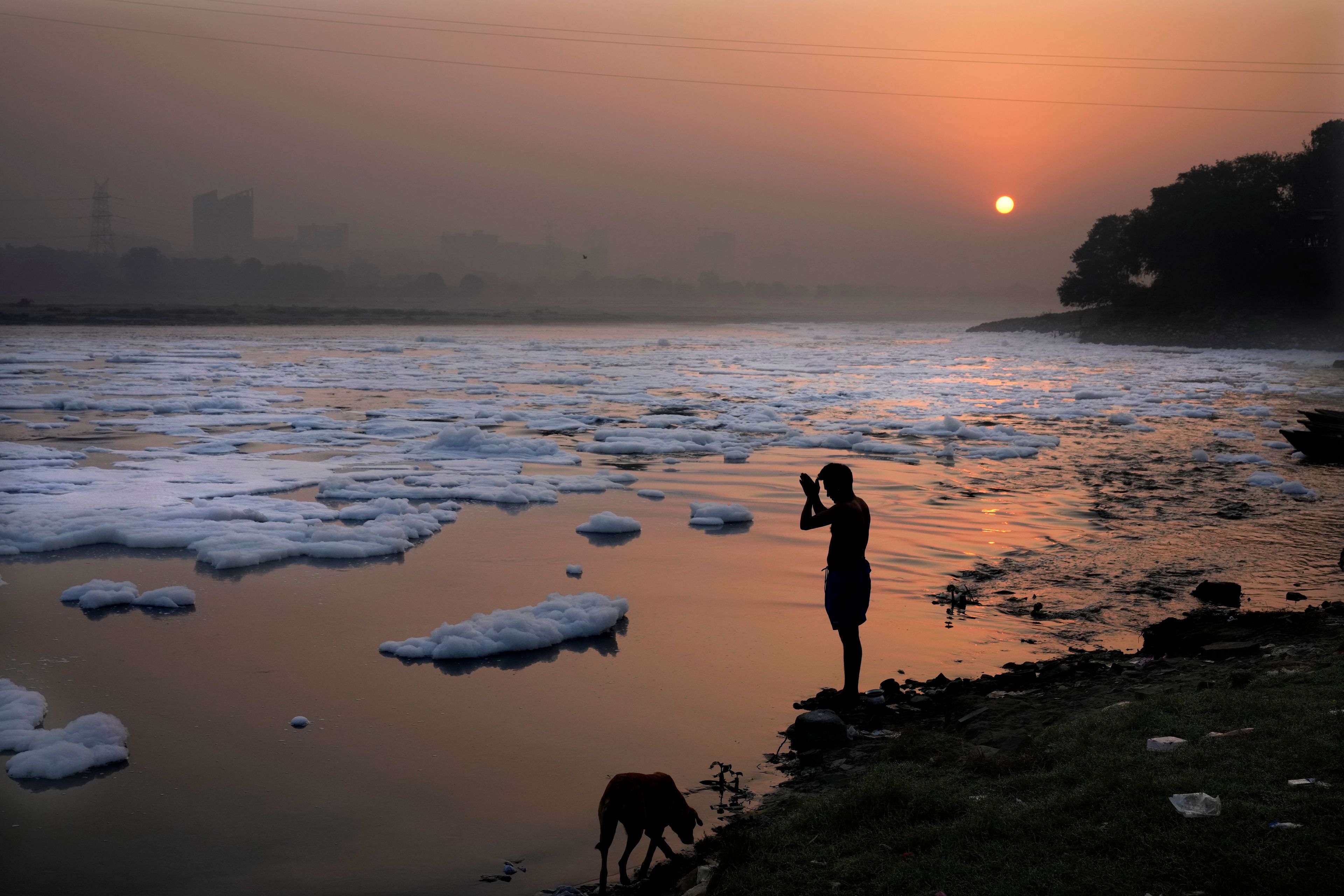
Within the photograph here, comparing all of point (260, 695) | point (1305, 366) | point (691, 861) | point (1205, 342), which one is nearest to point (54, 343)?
point (260, 695)

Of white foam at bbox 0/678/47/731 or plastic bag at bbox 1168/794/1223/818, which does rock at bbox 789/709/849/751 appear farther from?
white foam at bbox 0/678/47/731

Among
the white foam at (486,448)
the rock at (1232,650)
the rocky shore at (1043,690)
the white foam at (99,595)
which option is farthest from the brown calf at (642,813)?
the white foam at (486,448)

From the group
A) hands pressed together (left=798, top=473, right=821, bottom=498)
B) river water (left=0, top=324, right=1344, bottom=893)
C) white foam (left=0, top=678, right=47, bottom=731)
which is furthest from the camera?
hands pressed together (left=798, top=473, right=821, bottom=498)

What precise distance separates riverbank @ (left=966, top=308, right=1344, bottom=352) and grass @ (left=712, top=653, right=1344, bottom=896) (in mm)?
60137

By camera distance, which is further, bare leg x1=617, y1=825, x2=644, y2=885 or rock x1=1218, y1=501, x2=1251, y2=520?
rock x1=1218, y1=501, x2=1251, y2=520

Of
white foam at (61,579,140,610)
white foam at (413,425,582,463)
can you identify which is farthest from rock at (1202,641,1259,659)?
white foam at (413,425,582,463)

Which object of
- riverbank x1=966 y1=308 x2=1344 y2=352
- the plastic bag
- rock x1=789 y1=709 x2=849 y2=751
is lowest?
rock x1=789 y1=709 x2=849 y2=751

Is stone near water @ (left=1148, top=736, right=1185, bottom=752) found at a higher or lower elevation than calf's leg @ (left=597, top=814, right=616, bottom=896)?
higher

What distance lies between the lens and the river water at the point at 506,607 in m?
4.78

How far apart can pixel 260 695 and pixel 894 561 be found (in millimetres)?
5997

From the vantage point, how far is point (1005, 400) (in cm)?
2859

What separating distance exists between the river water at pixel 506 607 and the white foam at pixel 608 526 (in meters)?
0.19

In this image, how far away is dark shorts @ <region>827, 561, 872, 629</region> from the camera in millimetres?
6082

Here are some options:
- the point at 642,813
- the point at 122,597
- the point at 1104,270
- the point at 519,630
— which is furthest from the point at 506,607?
the point at 1104,270
